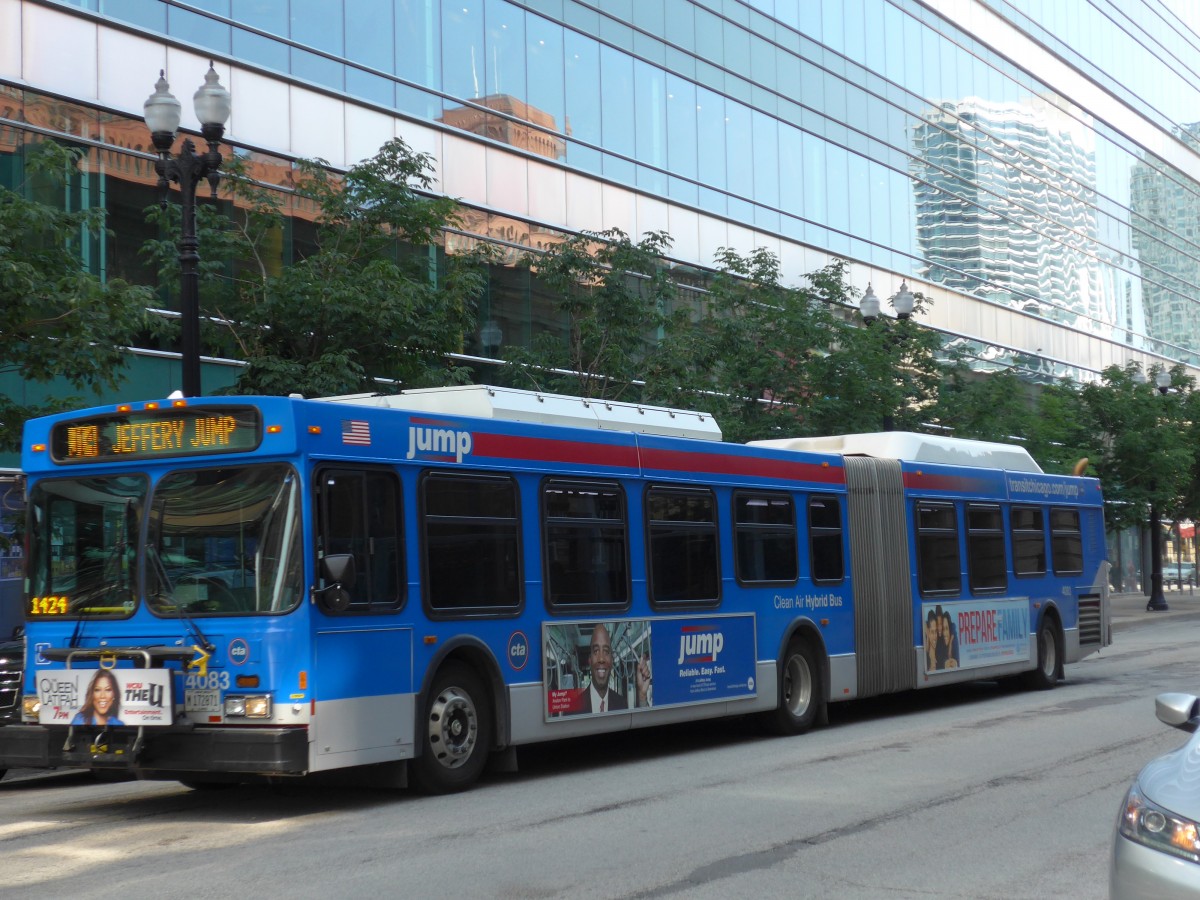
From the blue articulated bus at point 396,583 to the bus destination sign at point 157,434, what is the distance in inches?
0.7

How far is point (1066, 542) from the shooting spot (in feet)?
72.9

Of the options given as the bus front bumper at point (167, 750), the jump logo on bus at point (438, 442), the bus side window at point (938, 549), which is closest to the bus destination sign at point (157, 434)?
the jump logo on bus at point (438, 442)

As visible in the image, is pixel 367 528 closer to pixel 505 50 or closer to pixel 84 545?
pixel 84 545

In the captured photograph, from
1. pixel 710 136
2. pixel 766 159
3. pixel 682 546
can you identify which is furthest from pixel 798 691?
pixel 766 159

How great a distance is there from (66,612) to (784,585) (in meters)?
7.59

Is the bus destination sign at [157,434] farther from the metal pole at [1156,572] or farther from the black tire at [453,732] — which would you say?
the metal pole at [1156,572]

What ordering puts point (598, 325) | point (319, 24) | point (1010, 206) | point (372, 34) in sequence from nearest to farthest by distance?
point (598, 325), point (319, 24), point (372, 34), point (1010, 206)

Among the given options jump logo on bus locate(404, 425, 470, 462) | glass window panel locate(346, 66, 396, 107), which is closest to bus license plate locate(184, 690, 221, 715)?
jump logo on bus locate(404, 425, 470, 462)

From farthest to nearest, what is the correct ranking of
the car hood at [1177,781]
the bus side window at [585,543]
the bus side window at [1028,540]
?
the bus side window at [1028,540], the bus side window at [585,543], the car hood at [1177,781]

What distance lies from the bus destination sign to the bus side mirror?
1002mm

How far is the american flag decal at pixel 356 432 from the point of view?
424 inches

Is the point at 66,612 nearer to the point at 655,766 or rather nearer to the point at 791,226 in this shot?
the point at 655,766

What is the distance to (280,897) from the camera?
24.9 ft

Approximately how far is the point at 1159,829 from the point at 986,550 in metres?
15.2
